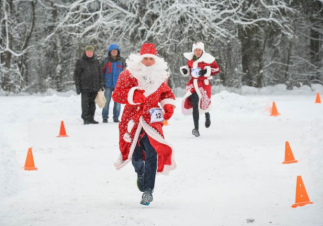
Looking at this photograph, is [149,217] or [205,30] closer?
[149,217]

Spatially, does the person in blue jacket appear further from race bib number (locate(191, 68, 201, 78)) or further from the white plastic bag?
race bib number (locate(191, 68, 201, 78))

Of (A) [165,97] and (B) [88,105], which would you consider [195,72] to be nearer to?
(B) [88,105]

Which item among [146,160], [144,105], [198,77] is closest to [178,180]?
[146,160]

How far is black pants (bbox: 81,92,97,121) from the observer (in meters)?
14.3

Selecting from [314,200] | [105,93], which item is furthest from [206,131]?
[314,200]

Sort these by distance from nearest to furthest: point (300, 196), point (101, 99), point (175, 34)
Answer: point (300, 196) < point (101, 99) < point (175, 34)

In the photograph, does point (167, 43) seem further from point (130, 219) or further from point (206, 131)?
point (130, 219)

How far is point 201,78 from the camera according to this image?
36.8 feet

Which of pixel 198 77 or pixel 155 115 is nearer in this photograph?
pixel 155 115

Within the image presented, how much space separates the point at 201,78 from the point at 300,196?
5.96 metres

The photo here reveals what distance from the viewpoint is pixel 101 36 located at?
1121 inches

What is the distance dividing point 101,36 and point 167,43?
6026 mm

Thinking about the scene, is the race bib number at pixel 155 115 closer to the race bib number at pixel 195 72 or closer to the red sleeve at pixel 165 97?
the red sleeve at pixel 165 97

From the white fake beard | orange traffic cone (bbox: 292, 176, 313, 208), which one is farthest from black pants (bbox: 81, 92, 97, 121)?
orange traffic cone (bbox: 292, 176, 313, 208)
